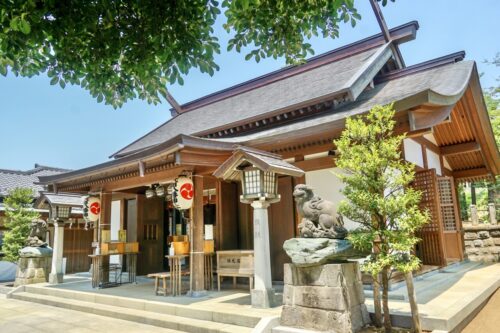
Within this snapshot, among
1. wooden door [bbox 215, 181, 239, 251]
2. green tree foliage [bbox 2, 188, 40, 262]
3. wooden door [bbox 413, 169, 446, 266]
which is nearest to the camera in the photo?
wooden door [bbox 413, 169, 446, 266]

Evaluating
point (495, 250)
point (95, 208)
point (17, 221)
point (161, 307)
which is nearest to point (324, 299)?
point (161, 307)

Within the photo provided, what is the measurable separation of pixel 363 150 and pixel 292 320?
2534 mm

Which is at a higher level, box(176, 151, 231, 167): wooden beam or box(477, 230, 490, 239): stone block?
box(176, 151, 231, 167): wooden beam

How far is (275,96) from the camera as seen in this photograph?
11188 millimetres

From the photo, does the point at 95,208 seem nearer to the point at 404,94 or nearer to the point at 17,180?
the point at 404,94

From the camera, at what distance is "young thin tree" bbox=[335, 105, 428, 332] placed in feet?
14.1

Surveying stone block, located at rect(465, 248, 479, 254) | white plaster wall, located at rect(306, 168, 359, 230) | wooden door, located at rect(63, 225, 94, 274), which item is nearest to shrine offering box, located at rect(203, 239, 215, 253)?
white plaster wall, located at rect(306, 168, 359, 230)

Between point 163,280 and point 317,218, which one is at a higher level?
point 317,218

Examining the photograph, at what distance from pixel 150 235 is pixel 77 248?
6.60 metres

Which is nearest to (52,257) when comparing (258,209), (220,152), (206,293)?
(206,293)

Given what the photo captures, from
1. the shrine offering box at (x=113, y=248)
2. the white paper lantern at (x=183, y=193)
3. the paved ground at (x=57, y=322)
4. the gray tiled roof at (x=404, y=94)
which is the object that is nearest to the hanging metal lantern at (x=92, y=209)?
the shrine offering box at (x=113, y=248)

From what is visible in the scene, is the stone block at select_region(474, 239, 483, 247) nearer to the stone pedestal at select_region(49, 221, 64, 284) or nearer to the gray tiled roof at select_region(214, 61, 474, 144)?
the gray tiled roof at select_region(214, 61, 474, 144)

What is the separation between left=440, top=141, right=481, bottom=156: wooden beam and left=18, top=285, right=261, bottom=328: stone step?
26.9 feet

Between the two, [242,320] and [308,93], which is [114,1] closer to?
[242,320]
